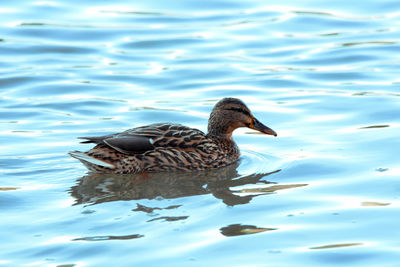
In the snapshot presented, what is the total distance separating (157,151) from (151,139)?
16 centimetres

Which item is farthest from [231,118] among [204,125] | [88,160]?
[88,160]

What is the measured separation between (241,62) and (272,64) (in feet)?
1.92

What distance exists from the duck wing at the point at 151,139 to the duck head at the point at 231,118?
526mm

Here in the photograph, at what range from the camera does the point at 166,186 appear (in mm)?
9266

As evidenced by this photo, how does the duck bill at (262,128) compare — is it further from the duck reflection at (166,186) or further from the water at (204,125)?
the duck reflection at (166,186)

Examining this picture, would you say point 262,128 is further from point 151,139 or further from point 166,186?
point 166,186

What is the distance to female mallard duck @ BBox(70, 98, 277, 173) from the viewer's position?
31.6 ft

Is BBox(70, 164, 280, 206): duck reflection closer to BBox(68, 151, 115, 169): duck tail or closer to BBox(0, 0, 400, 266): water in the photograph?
BBox(0, 0, 400, 266): water

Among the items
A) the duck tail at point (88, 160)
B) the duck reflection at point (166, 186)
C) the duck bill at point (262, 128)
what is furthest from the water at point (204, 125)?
the duck bill at point (262, 128)

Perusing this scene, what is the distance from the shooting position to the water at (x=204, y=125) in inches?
288

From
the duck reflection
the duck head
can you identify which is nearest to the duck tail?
the duck reflection

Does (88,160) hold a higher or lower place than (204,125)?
lower

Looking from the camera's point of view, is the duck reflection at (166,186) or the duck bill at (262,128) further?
the duck bill at (262,128)

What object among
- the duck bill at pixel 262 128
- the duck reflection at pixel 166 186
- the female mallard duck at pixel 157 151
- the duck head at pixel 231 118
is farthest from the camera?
the duck head at pixel 231 118
